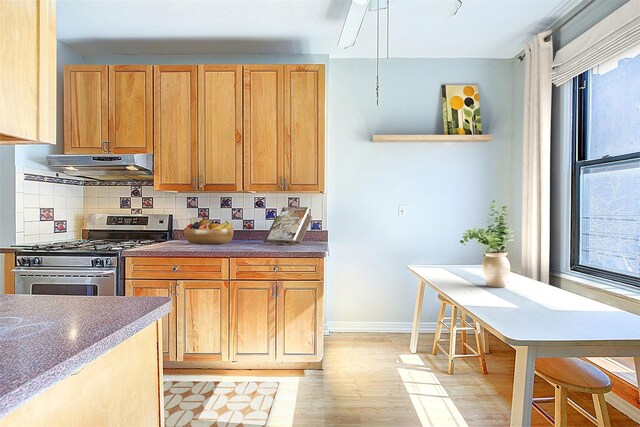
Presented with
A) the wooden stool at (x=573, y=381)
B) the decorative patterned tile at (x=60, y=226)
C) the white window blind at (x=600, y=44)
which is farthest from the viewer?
the decorative patterned tile at (x=60, y=226)

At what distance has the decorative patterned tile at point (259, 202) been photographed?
3.21m

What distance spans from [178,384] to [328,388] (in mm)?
994

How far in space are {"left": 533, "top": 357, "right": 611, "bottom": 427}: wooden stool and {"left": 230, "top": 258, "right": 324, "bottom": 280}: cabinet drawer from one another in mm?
1418

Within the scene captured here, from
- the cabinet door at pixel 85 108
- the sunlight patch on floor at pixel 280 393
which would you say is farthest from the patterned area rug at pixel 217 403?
the cabinet door at pixel 85 108

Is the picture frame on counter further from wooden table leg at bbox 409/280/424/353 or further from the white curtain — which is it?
the white curtain

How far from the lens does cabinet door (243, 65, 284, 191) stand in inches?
112

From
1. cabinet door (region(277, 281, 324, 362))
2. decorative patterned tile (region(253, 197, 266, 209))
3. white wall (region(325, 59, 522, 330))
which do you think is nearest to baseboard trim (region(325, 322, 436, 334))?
white wall (region(325, 59, 522, 330))

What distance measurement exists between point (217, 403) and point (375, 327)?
1.62 meters

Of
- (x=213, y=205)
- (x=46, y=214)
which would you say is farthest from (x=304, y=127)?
(x=46, y=214)

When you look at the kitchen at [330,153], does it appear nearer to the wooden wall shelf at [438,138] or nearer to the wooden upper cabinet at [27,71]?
the wooden wall shelf at [438,138]

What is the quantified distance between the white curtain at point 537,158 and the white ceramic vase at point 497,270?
0.77 metres

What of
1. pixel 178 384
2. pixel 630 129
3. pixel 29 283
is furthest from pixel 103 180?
pixel 630 129

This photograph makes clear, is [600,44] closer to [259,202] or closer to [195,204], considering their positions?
[259,202]

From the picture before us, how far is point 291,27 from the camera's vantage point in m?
2.75
